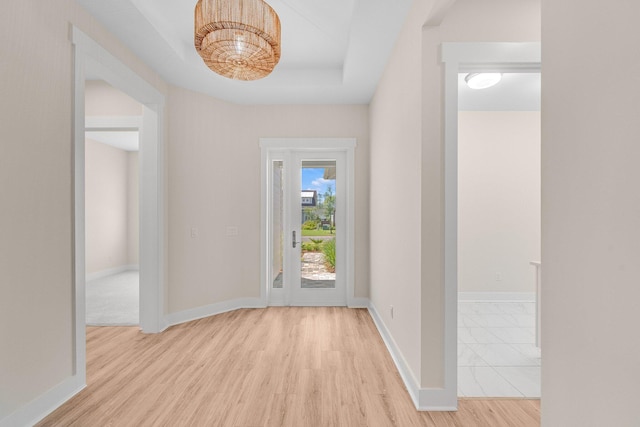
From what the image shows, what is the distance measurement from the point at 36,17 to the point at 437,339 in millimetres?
3316

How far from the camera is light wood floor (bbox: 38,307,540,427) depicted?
2029 millimetres

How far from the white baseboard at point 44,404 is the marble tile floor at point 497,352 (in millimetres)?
2783

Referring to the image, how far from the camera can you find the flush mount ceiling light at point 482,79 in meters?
3.62

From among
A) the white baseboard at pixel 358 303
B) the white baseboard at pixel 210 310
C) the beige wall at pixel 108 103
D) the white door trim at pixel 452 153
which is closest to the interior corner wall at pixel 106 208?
the beige wall at pixel 108 103

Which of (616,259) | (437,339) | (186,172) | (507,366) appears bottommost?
(507,366)

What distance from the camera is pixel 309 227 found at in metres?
4.60

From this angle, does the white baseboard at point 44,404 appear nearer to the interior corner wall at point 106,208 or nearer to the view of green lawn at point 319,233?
the view of green lawn at point 319,233

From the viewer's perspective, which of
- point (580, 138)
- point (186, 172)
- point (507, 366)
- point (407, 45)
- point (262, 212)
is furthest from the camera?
point (262, 212)

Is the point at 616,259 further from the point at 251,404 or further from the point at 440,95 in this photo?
the point at 251,404

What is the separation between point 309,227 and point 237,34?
9.40ft

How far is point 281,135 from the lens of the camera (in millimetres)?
4445

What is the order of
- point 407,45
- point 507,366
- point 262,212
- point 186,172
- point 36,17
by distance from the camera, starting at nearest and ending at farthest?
point 36,17 → point 407,45 → point 507,366 → point 186,172 → point 262,212

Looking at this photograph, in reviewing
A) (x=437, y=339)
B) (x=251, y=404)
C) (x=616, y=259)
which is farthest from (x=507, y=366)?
(x=616, y=259)

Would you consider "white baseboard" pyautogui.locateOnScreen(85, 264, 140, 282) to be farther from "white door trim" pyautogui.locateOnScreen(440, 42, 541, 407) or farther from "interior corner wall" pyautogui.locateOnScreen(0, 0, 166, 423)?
"white door trim" pyautogui.locateOnScreen(440, 42, 541, 407)
